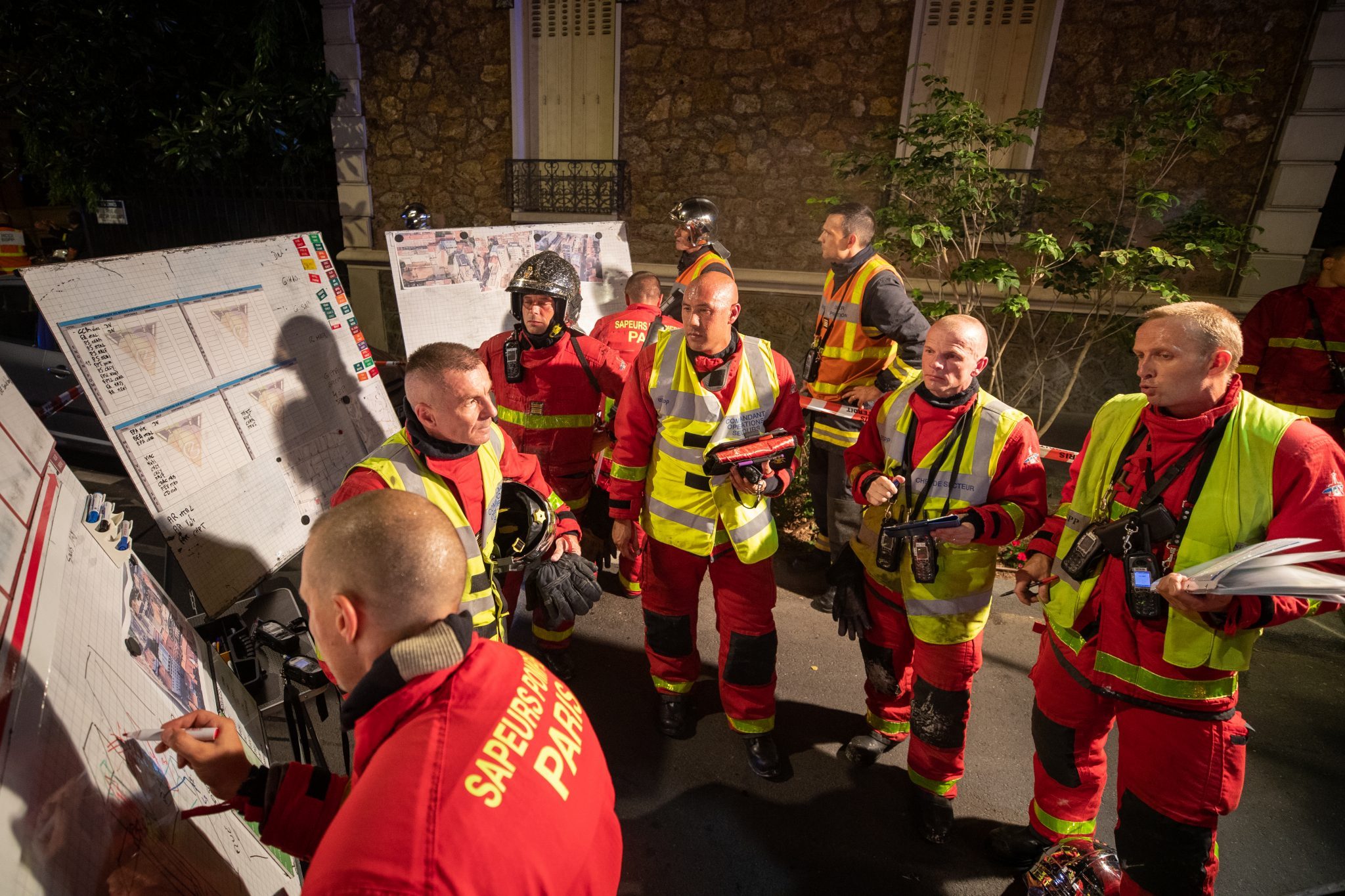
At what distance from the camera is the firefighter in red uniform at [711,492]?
316 cm

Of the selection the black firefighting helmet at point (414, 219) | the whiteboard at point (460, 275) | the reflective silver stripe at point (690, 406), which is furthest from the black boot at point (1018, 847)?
the black firefighting helmet at point (414, 219)

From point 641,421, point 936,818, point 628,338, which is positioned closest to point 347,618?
point 641,421

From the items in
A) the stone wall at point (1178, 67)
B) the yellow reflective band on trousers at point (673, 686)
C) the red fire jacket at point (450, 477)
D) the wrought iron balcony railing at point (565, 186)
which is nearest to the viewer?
the red fire jacket at point (450, 477)

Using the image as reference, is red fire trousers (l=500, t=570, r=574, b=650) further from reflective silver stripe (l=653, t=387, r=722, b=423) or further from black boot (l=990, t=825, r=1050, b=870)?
black boot (l=990, t=825, r=1050, b=870)

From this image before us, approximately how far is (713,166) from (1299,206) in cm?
600

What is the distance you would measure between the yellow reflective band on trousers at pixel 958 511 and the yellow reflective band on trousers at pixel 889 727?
783 mm

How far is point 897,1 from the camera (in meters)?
7.38

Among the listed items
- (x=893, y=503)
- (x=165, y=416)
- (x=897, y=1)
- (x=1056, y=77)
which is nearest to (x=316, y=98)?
(x=897, y=1)

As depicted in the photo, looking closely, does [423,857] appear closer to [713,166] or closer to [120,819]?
[120,819]

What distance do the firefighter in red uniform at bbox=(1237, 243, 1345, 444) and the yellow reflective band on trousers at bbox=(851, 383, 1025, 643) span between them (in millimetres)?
3248

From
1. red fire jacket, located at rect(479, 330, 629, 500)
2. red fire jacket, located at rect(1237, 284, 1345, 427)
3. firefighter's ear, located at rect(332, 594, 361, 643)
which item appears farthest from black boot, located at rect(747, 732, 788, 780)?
red fire jacket, located at rect(1237, 284, 1345, 427)

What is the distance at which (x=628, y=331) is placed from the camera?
476cm

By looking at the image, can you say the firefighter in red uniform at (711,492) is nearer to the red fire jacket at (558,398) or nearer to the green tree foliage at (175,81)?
the red fire jacket at (558,398)

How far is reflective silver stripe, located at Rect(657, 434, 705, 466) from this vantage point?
3.21 metres
